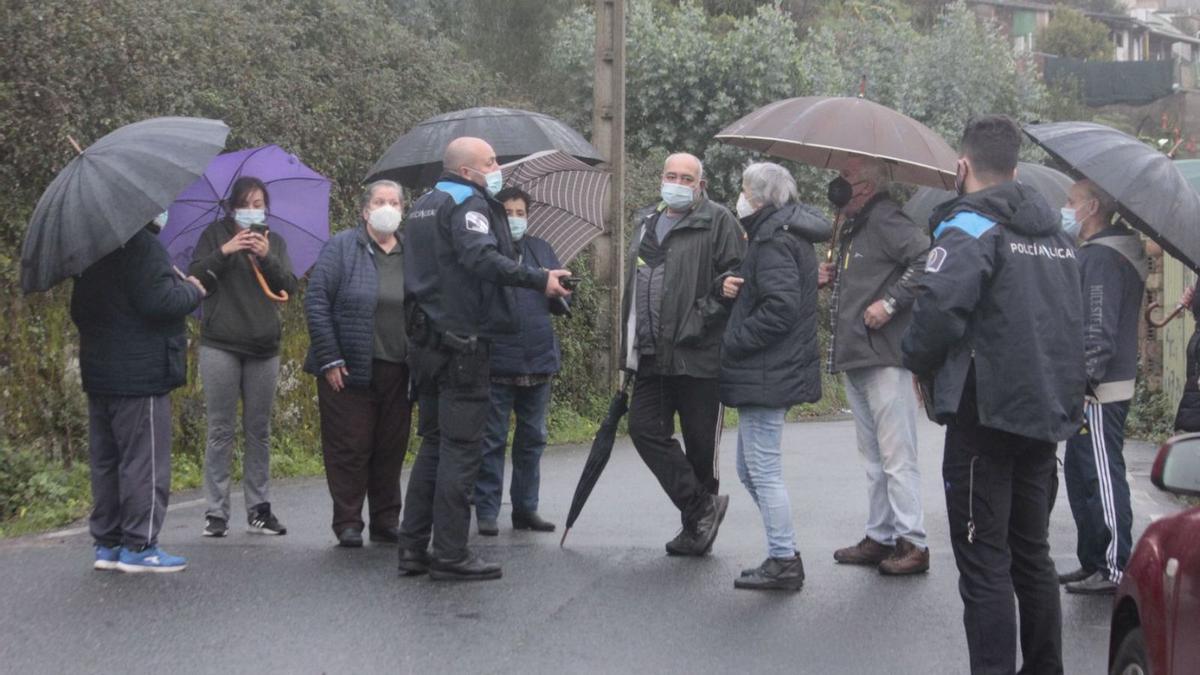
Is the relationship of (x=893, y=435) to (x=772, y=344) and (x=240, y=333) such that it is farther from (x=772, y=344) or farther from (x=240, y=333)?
(x=240, y=333)

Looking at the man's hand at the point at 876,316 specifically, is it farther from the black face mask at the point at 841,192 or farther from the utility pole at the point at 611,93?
the utility pole at the point at 611,93

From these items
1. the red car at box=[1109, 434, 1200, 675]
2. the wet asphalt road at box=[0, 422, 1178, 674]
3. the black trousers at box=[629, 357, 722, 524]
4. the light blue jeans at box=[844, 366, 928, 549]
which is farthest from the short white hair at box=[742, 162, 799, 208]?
the red car at box=[1109, 434, 1200, 675]

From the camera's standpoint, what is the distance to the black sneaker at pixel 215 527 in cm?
829

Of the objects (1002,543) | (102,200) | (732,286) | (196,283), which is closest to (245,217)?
(196,283)

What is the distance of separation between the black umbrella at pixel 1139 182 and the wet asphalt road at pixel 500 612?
1.68 metres

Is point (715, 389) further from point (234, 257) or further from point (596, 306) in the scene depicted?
point (596, 306)

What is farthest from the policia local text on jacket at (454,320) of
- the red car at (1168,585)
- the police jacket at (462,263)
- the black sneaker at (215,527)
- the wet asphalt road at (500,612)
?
the red car at (1168,585)

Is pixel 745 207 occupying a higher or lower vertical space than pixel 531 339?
higher

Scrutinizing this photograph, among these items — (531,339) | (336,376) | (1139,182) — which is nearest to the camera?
(1139,182)

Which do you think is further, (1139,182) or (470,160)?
(470,160)

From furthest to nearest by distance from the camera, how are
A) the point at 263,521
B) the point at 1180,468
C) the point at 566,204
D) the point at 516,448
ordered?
the point at 566,204 → the point at 516,448 → the point at 263,521 → the point at 1180,468

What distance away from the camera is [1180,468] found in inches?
151

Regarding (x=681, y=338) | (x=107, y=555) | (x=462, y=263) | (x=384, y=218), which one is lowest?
(x=107, y=555)

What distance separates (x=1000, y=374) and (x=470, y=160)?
2840 millimetres
